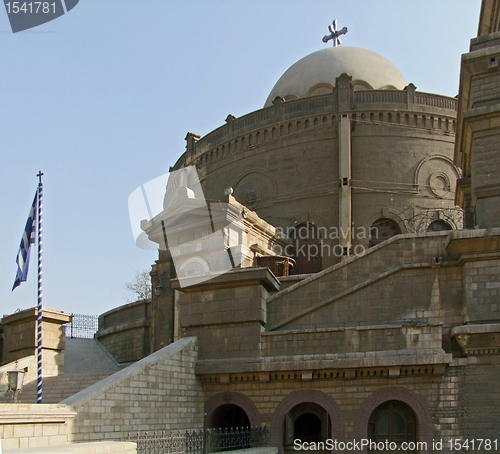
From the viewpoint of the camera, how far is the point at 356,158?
29266mm

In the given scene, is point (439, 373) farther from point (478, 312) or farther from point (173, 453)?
point (173, 453)

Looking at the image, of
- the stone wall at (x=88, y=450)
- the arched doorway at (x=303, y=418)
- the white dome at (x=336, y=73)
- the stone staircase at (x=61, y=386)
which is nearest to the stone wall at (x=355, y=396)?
the arched doorway at (x=303, y=418)

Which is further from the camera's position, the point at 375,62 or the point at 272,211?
the point at 375,62

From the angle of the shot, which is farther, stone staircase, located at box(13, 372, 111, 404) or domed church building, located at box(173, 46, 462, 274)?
domed church building, located at box(173, 46, 462, 274)

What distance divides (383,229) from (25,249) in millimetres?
16607

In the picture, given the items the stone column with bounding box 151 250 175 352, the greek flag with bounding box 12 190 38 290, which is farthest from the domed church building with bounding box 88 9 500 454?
the greek flag with bounding box 12 190 38 290

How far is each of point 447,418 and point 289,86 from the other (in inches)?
873

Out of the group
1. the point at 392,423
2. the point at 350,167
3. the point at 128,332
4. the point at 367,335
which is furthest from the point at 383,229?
the point at 392,423

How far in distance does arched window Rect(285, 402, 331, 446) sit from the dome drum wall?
1195 cm

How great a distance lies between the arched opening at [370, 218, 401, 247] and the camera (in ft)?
93.9

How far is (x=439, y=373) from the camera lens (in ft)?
51.3

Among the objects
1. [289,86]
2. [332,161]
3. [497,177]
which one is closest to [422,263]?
[497,177]

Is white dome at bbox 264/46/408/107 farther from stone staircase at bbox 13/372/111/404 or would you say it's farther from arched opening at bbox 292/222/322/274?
stone staircase at bbox 13/372/111/404

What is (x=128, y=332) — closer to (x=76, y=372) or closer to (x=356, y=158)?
(x=76, y=372)
